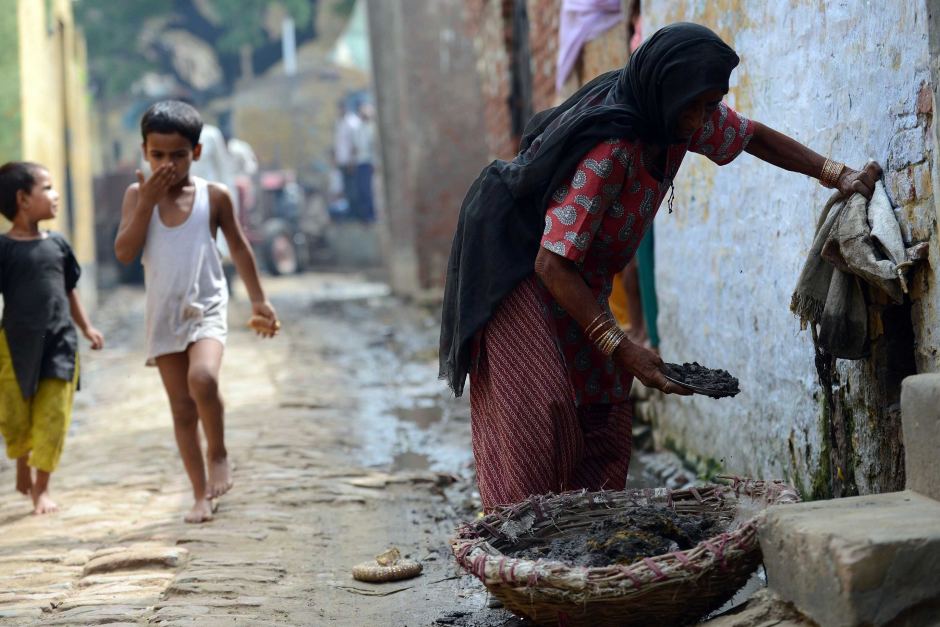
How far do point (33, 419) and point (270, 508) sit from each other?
120 cm

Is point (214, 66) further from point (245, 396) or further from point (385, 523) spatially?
point (385, 523)

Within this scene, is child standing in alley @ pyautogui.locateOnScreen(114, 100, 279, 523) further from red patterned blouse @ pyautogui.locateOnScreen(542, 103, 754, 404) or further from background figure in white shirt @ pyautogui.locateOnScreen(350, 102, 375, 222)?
background figure in white shirt @ pyautogui.locateOnScreen(350, 102, 375, 222)

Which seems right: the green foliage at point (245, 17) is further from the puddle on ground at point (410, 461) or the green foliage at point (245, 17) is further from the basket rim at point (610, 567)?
the basket rim at point (610, 567)

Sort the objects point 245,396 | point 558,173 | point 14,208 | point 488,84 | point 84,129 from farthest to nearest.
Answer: point 84,129 → point 488,84 → point 245,396 → point 14,208 → point 558,173

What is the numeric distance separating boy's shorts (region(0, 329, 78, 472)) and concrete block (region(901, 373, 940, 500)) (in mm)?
3670

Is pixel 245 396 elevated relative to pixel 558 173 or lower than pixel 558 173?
lower

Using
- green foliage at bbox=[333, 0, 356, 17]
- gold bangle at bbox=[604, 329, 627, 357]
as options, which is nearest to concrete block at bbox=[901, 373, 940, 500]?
gold bangle at bbox=[604, 329, 627, 357]

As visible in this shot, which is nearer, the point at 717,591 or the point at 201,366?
the point at 717,591

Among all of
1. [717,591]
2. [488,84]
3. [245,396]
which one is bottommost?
[245,396]

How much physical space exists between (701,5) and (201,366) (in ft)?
8.12

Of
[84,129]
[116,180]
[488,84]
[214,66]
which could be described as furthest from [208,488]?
[214,66]

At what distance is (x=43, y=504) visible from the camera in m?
4.98

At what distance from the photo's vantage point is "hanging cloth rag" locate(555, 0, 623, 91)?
6.19 metres

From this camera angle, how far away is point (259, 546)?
421 cm
